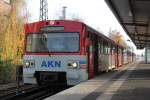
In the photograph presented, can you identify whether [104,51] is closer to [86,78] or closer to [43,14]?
[86,78]

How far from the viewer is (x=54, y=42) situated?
20703 millimetres

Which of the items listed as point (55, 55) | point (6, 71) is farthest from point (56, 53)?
point (6, 71)

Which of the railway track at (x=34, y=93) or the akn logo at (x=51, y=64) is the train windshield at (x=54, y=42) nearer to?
the akn logo at (x=51, y=64)

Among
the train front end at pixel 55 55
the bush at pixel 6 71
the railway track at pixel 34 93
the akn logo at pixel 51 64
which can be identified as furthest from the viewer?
the bush at pixel 6 71

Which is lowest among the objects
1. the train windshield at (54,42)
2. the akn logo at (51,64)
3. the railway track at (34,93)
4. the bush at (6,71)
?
the railway track at (34,93)

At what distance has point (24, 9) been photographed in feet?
143

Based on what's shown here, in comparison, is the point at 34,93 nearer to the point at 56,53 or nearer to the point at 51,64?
the point at 51,64

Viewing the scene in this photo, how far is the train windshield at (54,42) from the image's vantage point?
2052 cm

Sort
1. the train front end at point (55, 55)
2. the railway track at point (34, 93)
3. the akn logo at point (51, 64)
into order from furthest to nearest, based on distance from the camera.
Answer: the akn logo at point (51, 64), the train front end at point (55, 55), the railway track at point (34, 93)

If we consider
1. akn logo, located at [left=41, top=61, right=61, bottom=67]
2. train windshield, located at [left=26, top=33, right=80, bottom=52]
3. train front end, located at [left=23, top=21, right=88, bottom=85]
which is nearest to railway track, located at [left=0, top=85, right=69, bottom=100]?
train front end, located at [left=23, top=21, right=88, bottom=85]

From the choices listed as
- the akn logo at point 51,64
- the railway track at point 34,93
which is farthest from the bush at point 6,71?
the akn logo at point 51,64

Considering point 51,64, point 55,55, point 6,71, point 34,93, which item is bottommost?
point 34,93

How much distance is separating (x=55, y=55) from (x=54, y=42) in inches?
24.0

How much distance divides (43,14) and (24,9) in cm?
776
